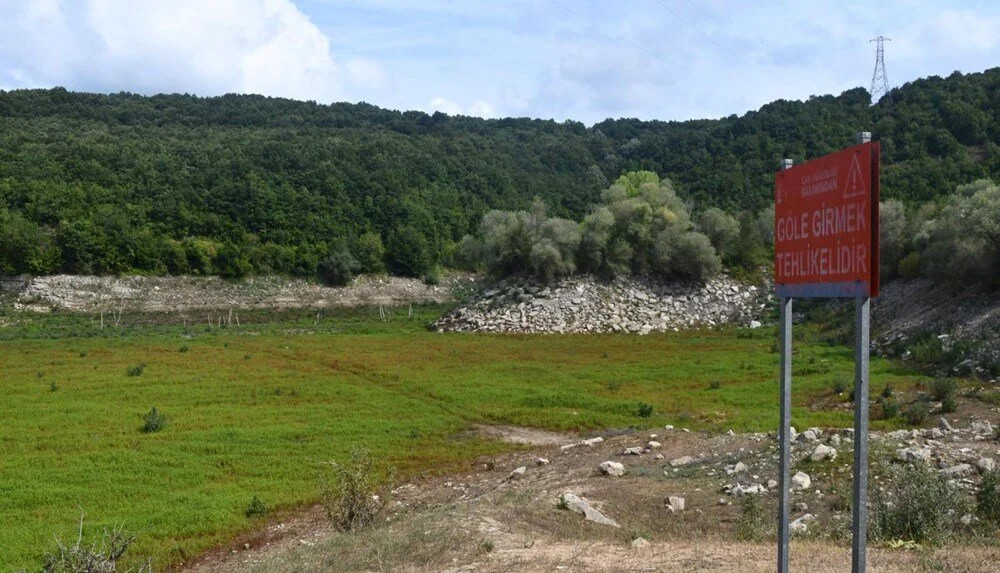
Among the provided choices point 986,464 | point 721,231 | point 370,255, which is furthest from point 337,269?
point 986,464

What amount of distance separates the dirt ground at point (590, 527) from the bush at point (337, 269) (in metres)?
64.1

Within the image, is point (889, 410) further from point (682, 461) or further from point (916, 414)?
point (682, 461)

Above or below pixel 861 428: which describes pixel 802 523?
below

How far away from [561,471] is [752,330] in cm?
3103

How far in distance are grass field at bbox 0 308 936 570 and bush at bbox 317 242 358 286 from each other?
37873mm

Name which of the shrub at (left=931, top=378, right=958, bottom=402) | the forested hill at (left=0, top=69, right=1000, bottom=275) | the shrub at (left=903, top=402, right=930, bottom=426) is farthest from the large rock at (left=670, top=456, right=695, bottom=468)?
the forested hill at (left=0, top=69, right=1000, bottom=275)

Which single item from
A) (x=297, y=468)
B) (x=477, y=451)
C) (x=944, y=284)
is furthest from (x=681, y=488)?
(x=944, y=284)

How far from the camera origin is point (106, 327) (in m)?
52.2

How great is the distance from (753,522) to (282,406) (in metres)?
16.9

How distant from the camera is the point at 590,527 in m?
11.7

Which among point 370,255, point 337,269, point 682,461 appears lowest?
point 682,461

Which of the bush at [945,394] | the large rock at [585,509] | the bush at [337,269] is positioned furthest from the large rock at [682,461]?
the bush at [337,269]

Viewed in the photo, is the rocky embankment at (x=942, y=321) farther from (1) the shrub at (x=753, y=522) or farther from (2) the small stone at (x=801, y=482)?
(1) the shrub at (x=753, y=522)

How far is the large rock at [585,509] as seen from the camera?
1222 cm
